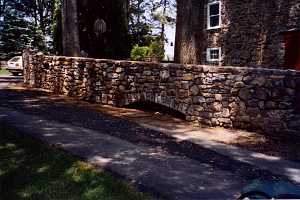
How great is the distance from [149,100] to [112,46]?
441 inches

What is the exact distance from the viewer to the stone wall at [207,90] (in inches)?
371

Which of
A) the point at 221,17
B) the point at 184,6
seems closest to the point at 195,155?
the point at 184,6

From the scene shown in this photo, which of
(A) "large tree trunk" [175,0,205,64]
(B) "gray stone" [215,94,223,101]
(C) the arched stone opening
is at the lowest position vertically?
(C) the arched stone opening

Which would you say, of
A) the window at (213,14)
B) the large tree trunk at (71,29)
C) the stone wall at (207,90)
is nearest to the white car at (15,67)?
the window at (213,14)

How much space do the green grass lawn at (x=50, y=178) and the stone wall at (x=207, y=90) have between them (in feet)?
14.5

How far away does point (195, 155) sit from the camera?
7.75 metres

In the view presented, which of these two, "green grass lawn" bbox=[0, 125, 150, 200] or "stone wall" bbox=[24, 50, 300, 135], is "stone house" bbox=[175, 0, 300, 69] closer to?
"stone wall" bbox=[24, 50, 300, 135]

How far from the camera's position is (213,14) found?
2483 cm

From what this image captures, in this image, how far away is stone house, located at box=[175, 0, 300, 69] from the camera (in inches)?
756

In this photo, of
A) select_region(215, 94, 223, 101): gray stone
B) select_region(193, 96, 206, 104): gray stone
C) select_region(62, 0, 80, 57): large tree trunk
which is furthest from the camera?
select_region(62, 0, 80, 57): large tree trunk

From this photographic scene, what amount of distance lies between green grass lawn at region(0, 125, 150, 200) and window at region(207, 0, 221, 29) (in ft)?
60.2

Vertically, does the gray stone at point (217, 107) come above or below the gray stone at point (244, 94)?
below

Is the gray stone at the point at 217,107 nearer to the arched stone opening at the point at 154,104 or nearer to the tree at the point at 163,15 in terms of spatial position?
the arched stone opening at the point at 154,104

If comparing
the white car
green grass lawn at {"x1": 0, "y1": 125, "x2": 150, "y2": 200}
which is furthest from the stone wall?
the white car
